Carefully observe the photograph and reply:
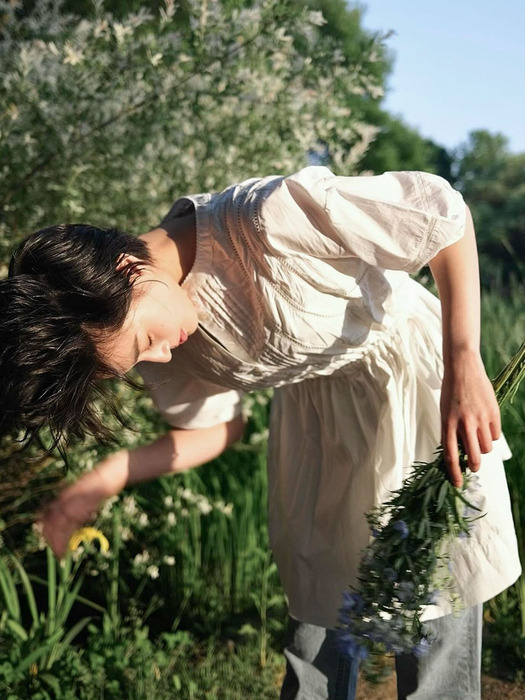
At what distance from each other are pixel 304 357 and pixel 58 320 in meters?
0.53

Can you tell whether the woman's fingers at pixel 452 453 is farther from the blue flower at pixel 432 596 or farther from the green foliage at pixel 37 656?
the green foliage at pixel 37 656

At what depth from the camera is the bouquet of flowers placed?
4.56 feet

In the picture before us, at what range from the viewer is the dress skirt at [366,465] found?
5.46 ft

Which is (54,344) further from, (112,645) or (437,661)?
(112,645)

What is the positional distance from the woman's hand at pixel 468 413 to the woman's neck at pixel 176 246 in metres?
0.58

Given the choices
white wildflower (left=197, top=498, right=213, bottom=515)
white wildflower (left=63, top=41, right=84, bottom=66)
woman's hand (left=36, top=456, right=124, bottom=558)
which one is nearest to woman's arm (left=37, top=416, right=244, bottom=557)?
woman's hand (left=36, top=456, right=124, bottom=558)

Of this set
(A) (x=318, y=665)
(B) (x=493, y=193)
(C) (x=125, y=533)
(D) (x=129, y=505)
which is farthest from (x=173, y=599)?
(B) (x=493, y=193)

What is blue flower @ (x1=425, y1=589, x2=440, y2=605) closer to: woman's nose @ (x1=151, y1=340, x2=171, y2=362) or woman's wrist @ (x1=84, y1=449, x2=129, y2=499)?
woman's nose @ (x1=151, y1=340, x2=171, y2=362)

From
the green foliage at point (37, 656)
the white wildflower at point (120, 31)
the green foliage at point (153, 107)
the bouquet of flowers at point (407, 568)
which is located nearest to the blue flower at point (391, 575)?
the bouquet of flowers at point (407, 568)

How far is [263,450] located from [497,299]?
2659mm

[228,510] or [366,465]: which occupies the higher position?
[366,465]

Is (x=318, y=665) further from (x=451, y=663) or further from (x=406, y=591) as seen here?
(x=406, y=591)

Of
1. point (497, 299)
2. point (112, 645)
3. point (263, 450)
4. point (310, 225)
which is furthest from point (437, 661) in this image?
point (497, 299)

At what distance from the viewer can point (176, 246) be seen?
1622 mm
